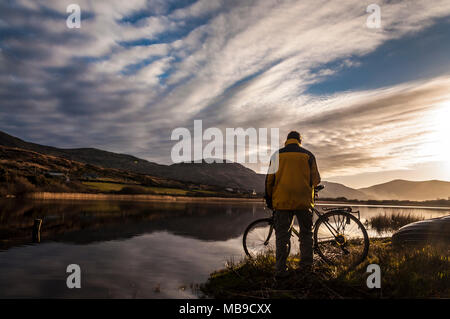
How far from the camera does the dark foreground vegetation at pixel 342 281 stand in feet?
16.4

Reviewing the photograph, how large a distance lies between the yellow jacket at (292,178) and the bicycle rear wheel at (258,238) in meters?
2.15

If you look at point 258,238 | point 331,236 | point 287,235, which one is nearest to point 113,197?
point 258,238

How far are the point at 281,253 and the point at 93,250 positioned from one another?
790 cm

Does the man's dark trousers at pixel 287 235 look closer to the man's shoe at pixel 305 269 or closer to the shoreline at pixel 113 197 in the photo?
the man's shoe at pixel 305 269

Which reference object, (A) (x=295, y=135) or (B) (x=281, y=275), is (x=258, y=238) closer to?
(B) (x=281, y=275)

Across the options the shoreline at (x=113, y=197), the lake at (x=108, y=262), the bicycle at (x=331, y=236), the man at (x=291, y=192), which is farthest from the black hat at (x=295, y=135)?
the shoreline at (x=113, y=197)

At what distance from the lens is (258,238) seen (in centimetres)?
833

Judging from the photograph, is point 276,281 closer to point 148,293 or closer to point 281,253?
point 281,253

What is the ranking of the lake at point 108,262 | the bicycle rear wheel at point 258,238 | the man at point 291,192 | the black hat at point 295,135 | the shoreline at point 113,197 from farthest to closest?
the shoreline at point 113,197 < the bicycle rear wheel at point 258,238 < the black hat at point 295,135 < the man at point 291,192 < the lake at point 108,262

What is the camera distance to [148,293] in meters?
5.66

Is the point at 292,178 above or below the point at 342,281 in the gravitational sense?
above

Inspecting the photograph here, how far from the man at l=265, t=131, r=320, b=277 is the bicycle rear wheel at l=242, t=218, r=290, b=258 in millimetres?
1883

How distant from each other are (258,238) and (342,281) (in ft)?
10.6
